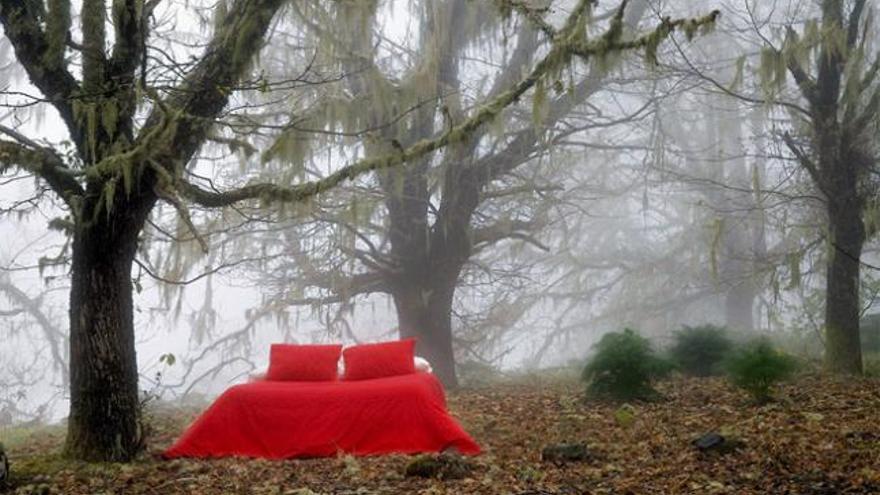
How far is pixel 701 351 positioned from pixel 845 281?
191 centimetres

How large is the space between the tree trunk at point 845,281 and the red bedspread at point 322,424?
4.54 m

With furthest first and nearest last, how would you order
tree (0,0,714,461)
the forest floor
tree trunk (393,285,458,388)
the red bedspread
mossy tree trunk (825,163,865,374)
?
tree trunk (393,285,458,388) < mossy tree trunk (825,163,865,374) < the red bedspread < tree (0,0,714,461) < the forest floor

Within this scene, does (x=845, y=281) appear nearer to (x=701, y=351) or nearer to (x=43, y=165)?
(x=701, y=351)

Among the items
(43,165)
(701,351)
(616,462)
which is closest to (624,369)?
(701,351)

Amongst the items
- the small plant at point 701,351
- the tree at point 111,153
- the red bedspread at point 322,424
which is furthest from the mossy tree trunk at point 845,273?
the red bedspread at point 322,424

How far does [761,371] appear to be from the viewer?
649 centimetres

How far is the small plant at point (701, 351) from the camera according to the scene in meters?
9.12

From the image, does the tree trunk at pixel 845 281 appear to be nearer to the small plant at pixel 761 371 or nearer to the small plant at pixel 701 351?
the small plant at pixel 701 351

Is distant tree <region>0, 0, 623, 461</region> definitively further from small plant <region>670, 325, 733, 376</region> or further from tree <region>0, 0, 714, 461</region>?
small plant <region>670, 325, 733, 376</region>

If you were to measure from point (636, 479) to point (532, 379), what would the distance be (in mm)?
6437

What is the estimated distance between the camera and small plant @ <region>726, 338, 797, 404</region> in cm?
648

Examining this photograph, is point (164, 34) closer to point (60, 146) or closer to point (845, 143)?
point (60, 146)

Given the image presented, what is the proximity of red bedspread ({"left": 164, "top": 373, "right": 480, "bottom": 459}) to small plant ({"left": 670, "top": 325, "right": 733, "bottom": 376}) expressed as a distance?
4139mm

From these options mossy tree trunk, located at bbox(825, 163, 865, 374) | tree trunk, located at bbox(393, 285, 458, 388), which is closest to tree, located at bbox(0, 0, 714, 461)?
mossy tree trunk, located at bbox(825, 163, 865, 374)
